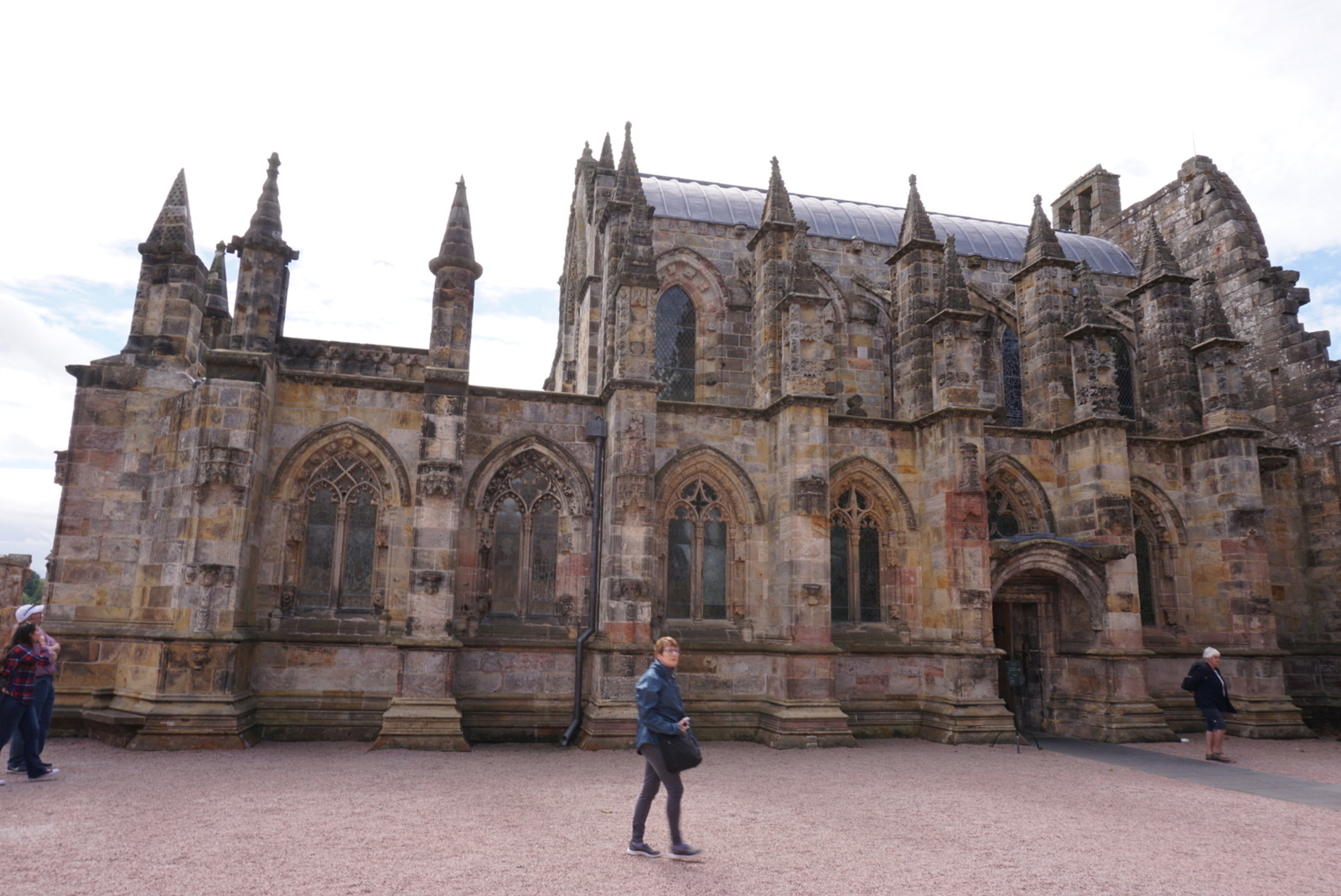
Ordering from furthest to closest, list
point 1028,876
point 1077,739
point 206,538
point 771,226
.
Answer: point 771,226, point 1077,739, point 206,538, point 1028,876

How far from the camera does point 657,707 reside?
679cm

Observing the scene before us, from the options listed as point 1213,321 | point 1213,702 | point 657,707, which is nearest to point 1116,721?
point 1213,702

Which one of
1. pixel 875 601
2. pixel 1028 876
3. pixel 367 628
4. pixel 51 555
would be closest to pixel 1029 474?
pixel 875 601

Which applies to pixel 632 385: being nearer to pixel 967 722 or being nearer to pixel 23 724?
pixel 967 722

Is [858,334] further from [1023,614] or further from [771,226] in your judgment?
[1023,614]

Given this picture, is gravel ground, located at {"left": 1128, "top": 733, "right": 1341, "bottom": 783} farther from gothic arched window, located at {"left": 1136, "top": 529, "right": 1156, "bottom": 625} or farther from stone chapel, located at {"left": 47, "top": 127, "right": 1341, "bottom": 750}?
gothic arched window, located at {"left": 1136, "top": 529, "right": 1156, "bottom": 625}

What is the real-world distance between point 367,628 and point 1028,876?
34.1ft

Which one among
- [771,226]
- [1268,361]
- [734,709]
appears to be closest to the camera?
[734,709]

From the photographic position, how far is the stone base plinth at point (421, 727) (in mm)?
12352

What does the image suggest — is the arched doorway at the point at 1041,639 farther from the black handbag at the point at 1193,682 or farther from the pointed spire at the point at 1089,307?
the pointed spire at the point at 1089,307

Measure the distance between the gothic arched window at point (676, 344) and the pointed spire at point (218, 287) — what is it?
382 inches

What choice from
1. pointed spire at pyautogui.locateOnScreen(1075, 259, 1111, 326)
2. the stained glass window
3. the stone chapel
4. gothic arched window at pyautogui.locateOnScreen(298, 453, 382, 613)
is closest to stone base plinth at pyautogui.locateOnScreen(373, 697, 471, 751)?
the stone chapel

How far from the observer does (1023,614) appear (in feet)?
57.1

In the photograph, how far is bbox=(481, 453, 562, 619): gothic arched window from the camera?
14.4m
